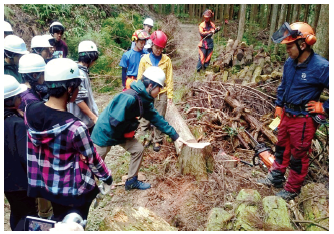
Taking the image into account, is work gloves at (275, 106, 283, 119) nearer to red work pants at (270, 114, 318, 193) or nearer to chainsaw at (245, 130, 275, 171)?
red work pants at (270, 114, 318, 193)

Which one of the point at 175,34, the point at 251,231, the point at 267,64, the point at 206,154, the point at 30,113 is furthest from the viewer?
the point at 175,34

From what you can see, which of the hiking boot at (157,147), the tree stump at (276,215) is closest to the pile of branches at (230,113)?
the hiking boot at (157,147)

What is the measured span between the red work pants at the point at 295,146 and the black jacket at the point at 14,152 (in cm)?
328

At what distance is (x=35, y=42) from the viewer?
4395 mm

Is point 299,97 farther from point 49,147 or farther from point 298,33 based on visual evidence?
point 49,147

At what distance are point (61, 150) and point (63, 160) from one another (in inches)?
4.1

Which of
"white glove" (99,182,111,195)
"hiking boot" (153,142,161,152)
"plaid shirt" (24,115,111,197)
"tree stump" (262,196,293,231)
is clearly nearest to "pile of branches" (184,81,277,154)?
"hiking boot" (153,142,161,152)

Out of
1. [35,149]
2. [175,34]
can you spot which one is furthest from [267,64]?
[35,149]

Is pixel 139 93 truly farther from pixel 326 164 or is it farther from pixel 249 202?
pixel 326 164

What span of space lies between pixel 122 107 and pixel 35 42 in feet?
7.36

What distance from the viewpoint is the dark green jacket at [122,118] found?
3400 mm

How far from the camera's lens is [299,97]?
3.46 meters

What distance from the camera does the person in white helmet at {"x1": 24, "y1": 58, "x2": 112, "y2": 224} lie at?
217cm

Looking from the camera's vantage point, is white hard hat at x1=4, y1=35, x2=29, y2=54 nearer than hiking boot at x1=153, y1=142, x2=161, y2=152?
Yes
